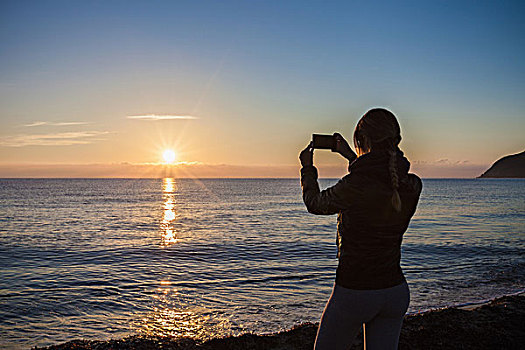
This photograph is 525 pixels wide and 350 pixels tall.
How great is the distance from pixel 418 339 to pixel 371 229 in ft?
16.1

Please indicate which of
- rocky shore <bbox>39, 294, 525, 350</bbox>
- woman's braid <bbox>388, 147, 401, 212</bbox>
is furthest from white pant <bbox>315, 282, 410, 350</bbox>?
rocky shore <bbox>39, 294, 525, 350</bbox>

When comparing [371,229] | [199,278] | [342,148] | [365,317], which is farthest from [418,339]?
[199,278]

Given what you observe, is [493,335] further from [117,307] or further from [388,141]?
[117,307]

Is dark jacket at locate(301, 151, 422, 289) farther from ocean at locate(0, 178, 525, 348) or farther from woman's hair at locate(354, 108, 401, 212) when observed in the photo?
ocean at locate(0, 178, 525, 348)

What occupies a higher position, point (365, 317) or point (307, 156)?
point (307, 156)

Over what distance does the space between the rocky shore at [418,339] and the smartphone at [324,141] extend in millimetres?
4204

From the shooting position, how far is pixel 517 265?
1485cm

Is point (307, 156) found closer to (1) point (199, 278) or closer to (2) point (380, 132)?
(2) point (380, 132)

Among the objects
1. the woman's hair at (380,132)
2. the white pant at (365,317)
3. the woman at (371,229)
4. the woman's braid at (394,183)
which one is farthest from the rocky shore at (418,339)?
the woman's hair at (380,132)

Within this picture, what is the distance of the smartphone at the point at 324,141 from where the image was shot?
298 centimetres

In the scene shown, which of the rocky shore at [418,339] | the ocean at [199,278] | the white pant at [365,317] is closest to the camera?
the white pant at [365,317]

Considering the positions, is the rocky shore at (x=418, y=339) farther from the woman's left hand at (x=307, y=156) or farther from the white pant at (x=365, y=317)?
the woman's left hand at (x=307, y=156)

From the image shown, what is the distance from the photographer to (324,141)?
3.01 metres

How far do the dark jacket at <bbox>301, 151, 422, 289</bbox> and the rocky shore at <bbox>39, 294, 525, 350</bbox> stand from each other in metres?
4.12
